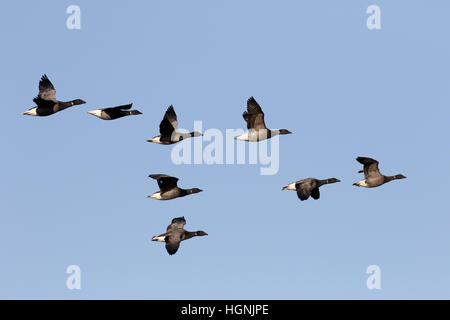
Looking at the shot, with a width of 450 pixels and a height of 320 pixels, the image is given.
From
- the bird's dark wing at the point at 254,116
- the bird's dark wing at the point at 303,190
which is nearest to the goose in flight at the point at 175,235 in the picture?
the bird's dark wing at the point at 303,190

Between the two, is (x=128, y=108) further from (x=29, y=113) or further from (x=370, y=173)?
(x=370, y=173)

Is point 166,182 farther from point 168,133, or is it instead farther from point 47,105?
point 47,105

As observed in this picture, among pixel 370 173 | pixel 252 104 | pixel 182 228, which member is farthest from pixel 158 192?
pixel 370 173

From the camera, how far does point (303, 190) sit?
1897 inches

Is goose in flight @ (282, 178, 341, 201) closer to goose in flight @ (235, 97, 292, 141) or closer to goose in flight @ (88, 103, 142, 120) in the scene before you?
goose in flight @ (235, 97, 292, 141)

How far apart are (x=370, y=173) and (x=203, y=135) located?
917cm

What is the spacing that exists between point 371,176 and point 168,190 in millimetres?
10642

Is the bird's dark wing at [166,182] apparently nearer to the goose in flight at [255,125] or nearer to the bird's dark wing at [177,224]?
the bird's dark wing at [177,224]

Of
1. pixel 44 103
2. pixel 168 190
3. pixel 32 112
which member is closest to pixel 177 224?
pixel 168 190

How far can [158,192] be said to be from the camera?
163ft

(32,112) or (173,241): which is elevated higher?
(32,112)

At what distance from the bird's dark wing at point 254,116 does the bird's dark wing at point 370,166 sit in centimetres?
533
